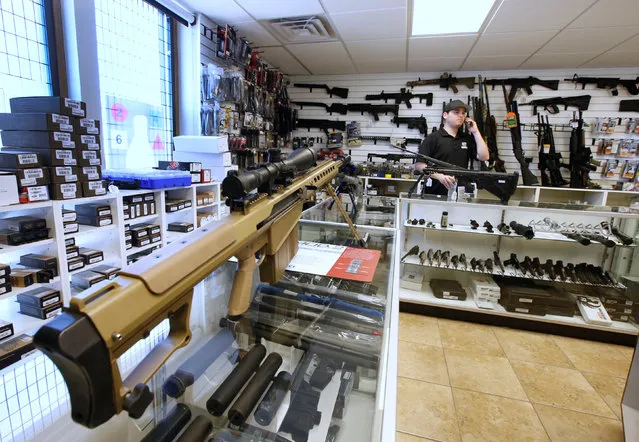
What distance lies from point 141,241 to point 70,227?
1.76 ft

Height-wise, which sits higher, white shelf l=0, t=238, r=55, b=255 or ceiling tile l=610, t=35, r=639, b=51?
ceiling tile l=610, t=35, r=639, b=51

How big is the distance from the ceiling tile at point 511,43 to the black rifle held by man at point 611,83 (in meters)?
1.17

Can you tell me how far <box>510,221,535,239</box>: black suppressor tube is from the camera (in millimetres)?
2312

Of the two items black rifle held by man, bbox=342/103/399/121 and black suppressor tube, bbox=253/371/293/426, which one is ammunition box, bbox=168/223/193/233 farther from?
black rifle held by man, bbox=342/103/399/121

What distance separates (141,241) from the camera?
2.33 m

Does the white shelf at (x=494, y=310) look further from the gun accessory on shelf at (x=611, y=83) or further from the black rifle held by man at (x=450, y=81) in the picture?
the gun accessory on shelf at (x=611, y=83)

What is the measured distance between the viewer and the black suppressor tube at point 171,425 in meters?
0.54

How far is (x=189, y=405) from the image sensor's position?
61cm

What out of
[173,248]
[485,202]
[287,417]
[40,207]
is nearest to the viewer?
[173,248]

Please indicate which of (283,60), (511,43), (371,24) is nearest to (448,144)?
(371,24)

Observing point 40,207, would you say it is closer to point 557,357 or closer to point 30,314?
point 30,314

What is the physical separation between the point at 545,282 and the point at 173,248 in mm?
3091

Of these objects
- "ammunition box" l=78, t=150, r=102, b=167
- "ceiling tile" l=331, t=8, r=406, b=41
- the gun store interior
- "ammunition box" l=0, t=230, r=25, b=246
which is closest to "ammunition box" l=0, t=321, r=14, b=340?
the gun store interior

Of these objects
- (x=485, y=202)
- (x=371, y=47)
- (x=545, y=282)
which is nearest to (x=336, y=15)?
(x=371, y=47)
